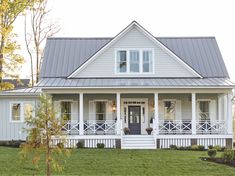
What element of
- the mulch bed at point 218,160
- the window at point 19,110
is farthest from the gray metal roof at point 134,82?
the mulch bed at point 218,160

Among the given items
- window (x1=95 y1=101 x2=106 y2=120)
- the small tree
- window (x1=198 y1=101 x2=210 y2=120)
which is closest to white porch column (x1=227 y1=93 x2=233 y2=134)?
window (x1=198 y1=101 x2=210 y2=120)

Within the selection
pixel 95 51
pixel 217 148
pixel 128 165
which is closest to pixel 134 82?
pixel 95 51

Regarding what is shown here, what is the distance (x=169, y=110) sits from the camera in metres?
30.0

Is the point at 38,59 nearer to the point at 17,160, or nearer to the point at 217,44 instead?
the point at 217,44

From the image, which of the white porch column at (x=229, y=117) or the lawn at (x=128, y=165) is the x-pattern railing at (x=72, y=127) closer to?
the lawn at (x=128, y=165)

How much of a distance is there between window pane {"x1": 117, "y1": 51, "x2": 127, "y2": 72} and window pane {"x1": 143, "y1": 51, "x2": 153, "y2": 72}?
1.08m

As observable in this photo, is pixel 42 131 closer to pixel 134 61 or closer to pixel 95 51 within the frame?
pixel 134 61

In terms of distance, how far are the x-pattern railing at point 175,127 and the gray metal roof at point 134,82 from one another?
7.18 ft

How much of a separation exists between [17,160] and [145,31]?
40.6 feet

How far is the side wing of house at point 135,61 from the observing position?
2914 centimetres

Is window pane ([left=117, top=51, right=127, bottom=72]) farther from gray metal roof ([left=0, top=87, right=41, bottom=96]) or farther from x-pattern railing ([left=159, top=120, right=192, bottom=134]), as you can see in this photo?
gray metal roof ([left=0, top=87, right=41, bottom=96])

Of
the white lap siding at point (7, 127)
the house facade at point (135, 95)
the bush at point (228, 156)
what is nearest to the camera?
the bush at point (228, 156)

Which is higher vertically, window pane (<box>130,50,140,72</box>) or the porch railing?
window pane (<box>130,50,140,72</box>)

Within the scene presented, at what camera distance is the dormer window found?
2945cm
